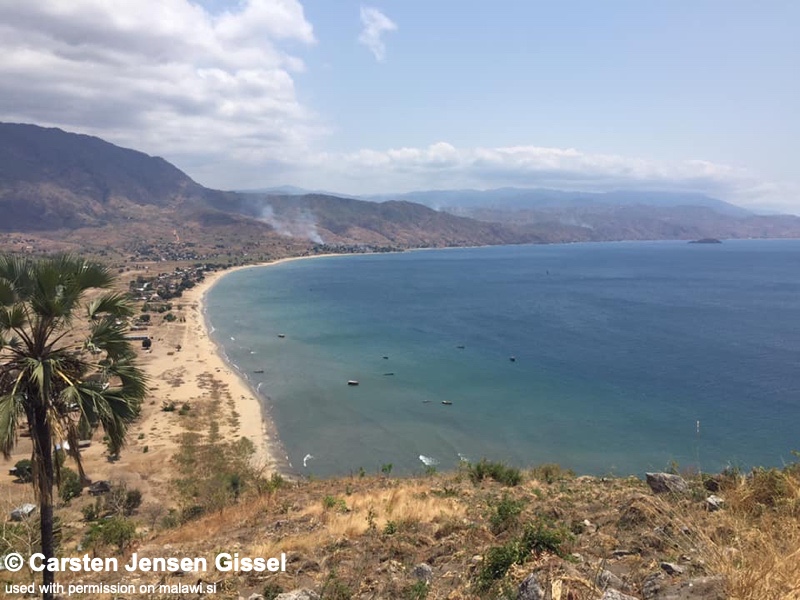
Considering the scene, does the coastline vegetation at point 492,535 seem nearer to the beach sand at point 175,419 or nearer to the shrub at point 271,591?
the shrub at point 271,591

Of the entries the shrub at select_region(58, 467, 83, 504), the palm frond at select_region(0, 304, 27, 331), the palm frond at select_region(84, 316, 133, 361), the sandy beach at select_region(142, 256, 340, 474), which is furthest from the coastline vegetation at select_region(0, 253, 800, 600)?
the sandy beach at select_region(142, 256, 340, 474)

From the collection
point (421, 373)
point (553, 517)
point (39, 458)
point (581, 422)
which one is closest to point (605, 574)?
point (553, 517)

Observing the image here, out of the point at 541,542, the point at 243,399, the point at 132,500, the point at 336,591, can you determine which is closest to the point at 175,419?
the point at 243,399

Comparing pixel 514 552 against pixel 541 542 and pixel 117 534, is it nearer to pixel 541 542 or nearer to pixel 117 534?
pixel 541 542

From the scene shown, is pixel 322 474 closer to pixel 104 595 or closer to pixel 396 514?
pixel 396 514

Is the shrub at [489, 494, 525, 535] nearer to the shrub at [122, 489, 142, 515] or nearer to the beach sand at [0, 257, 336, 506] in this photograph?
the beach sand at [0, 257, 336, 506]

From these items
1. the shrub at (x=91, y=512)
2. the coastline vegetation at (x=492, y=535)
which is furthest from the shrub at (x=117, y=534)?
the shrub at (x=91, y=512)

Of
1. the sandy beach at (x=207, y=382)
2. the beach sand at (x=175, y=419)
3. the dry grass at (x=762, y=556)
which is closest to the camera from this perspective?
the dry grass at (x=762, y=556)
